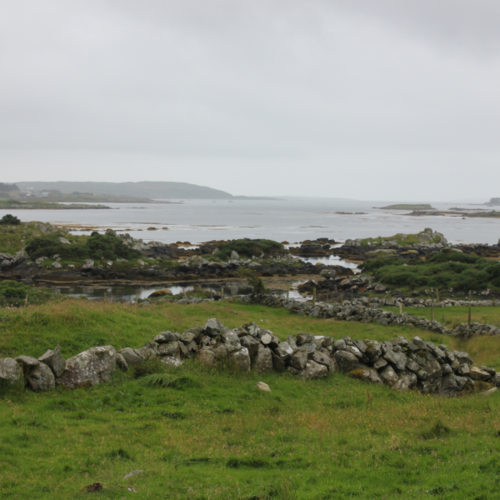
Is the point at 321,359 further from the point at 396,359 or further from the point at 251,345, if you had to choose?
the point at 396,359

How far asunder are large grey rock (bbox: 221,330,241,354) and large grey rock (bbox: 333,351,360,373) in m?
4.23

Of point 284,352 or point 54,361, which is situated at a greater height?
point 54,361

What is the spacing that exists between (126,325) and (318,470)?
38.8ft

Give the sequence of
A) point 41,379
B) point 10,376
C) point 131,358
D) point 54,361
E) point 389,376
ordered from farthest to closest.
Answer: point 389,376
point 131,358
point 54,361
point 41,379
point 10,376

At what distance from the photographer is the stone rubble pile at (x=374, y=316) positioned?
25.5 m

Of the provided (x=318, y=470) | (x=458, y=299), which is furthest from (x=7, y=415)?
(x=458, y=299)

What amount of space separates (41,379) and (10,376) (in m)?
0.84

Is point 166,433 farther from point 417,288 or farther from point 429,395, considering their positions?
point 417,288

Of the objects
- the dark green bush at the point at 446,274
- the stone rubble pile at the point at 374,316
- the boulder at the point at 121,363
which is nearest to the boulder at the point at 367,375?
the boulder at the point at 121,363

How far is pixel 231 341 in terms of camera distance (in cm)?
1590

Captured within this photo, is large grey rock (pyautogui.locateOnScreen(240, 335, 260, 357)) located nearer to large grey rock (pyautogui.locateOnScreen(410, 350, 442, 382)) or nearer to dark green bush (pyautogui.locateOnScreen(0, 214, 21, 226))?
large grey rock (pyautogui.locateOnScreen(410, 350, 442, 382))

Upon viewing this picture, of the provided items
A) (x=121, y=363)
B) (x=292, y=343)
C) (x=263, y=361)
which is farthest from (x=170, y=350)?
(x=292, y=343)

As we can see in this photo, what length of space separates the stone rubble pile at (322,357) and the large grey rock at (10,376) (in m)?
2.68

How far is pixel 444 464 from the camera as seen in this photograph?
809 centimetres
